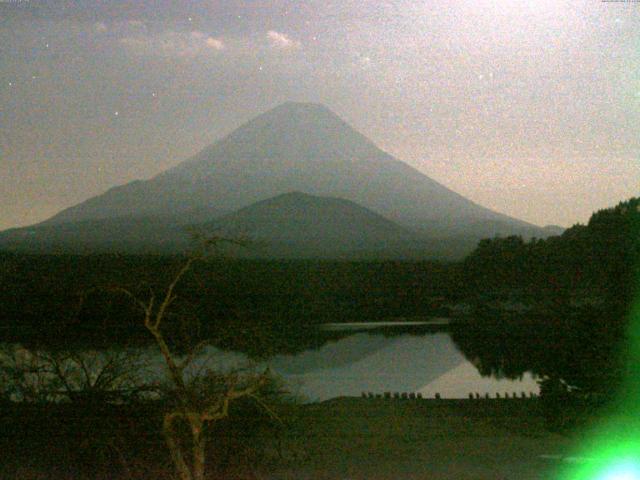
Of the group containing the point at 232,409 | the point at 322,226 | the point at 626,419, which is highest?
the point at 322,226

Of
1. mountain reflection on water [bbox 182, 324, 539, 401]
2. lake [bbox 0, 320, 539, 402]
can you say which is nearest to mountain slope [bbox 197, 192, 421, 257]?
lake [bbox 0, 320, 539, 402]

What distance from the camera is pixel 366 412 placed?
49.3 feet

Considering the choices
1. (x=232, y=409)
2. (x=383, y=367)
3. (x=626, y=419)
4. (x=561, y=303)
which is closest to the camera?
(x=626, y=419)

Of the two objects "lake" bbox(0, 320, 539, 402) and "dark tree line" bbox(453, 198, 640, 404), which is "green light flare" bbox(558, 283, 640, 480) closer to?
"dark tree line" bbox(453, 198, 640, 404)

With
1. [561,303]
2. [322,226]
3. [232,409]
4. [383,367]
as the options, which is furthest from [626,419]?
[322,226]

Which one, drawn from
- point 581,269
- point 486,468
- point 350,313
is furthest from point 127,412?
point 350,313

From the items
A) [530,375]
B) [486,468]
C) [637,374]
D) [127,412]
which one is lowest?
[530,375]

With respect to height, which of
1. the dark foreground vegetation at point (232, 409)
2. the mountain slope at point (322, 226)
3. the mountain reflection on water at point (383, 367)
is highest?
the mountain slope at point (322, 226)

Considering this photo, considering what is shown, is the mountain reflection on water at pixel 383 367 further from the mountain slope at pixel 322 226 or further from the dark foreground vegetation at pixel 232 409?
the mountain slope at pixel 322 226

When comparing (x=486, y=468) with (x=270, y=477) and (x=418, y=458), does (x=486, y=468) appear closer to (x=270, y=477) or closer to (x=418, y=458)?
(x=418, y=458)

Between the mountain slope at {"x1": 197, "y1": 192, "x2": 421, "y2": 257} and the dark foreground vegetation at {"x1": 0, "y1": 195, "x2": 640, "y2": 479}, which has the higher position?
the mountain slope at {"x1": 197, "y1": 192, "x2": 421, "y2": 257}

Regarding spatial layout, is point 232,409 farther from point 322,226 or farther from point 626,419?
point 322,226

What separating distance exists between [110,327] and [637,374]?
10.3m

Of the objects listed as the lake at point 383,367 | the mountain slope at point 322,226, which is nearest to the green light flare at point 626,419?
the lake at point 383,367
